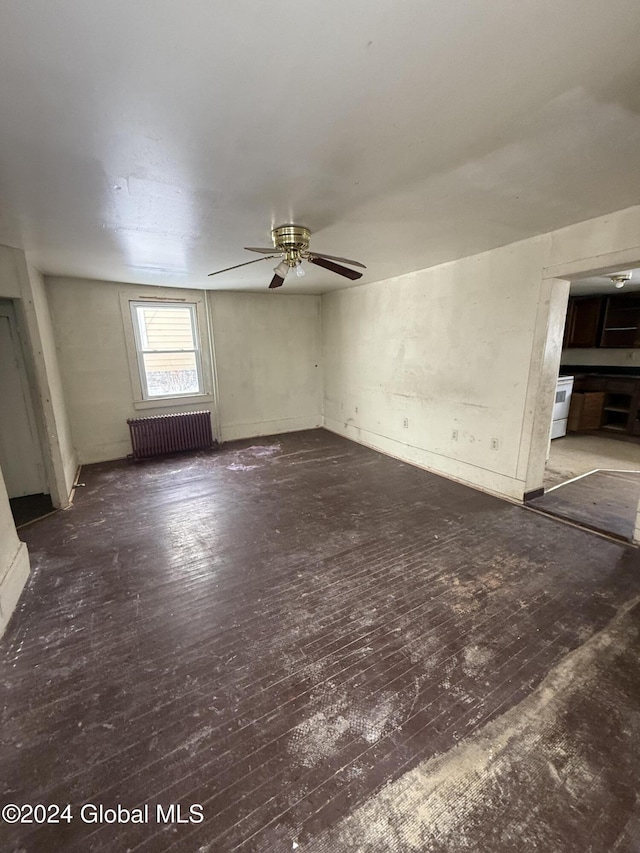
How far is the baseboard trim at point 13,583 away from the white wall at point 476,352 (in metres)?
3.95

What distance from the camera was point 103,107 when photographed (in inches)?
49.6

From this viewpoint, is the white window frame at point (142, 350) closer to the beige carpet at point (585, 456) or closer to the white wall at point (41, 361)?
the white wall at point (41, 361)

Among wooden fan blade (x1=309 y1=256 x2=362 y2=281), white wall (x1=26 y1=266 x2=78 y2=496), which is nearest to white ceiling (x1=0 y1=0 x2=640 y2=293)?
wooden fan blade (x1=309 y1=256 x2=362 y2=281)

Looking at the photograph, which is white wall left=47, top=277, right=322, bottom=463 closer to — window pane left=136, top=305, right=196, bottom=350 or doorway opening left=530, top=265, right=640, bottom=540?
window pane left=136, top=305, right=196, bottom=350

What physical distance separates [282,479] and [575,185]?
11.5 feet

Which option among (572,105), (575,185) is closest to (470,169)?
(572,105)

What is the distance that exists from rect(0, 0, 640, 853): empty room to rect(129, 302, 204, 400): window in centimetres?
73

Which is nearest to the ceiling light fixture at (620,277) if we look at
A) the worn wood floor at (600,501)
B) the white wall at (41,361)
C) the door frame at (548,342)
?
the door frame at (548,342)

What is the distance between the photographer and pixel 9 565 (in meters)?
2.17

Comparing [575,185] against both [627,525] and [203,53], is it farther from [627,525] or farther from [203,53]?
[627,525]

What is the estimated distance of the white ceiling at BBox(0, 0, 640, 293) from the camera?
96 cm

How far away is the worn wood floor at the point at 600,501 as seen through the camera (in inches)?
115

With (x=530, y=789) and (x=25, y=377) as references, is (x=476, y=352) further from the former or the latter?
(x=25, y=377)

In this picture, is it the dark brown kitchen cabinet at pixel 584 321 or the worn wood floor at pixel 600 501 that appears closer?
the worn wood floor at pixel 600 501
